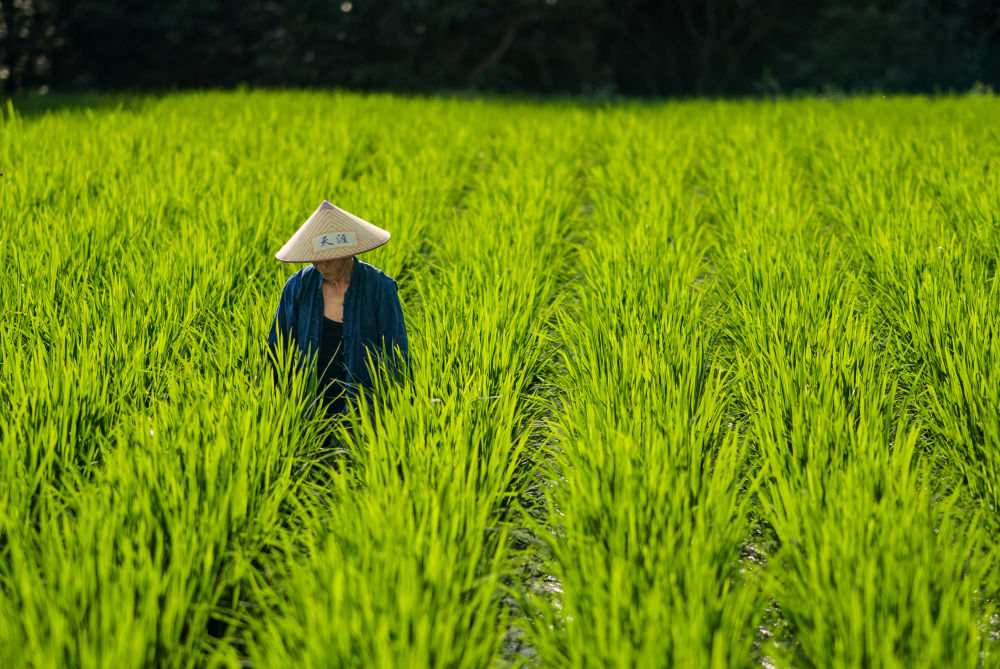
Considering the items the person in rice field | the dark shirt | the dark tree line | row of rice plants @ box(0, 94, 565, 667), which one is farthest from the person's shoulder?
the dark tree line

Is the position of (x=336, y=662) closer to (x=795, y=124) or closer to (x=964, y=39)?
(x=795, y=124)

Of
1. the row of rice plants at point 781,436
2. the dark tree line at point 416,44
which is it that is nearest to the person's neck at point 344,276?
the row of rice plants at point 781,436

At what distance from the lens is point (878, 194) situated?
421cm

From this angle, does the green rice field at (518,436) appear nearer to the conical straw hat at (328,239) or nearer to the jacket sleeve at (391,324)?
the jacket sleeve at (391,324)

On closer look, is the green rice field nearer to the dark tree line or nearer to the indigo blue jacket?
the indigo blue jacket

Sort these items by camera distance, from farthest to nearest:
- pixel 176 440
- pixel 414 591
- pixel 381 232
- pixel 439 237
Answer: pixel 439 237, pixel 381 232, pixel 176 440, pixel 414 591

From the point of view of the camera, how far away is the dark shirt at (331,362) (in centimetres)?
253

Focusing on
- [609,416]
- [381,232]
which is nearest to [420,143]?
[381,232]

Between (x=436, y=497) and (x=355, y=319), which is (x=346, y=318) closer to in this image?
(x=355, y=319)

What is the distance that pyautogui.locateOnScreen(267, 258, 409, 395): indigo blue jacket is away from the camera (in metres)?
2.44

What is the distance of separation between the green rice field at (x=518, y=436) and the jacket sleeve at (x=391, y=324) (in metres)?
0.08

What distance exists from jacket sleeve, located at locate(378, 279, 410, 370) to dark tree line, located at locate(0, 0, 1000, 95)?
11.5m

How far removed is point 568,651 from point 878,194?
3.43 m

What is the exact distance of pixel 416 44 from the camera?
14539mm
